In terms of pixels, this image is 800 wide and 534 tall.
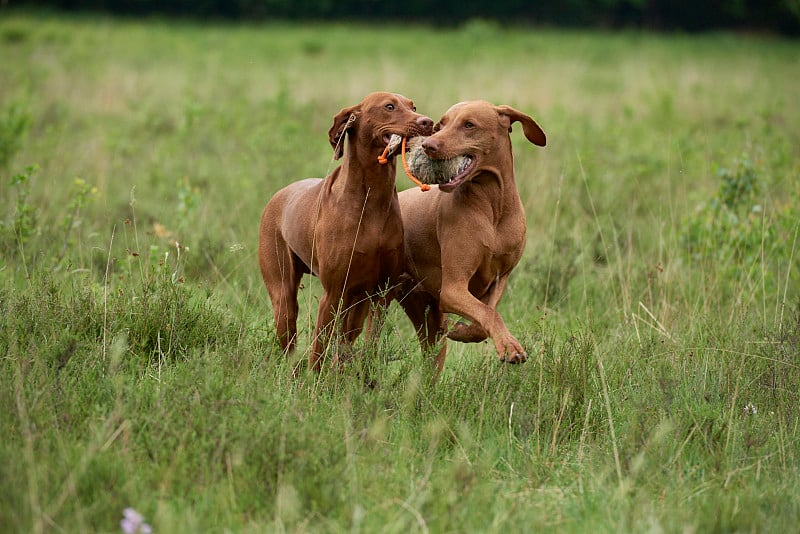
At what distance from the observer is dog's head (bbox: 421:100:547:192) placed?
462 cm

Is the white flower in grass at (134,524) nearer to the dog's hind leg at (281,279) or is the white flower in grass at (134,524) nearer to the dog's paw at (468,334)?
the dog's paw at (468,334)

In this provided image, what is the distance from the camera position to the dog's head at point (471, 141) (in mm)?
4625

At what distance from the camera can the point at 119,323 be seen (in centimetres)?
501

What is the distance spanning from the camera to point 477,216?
191 inches

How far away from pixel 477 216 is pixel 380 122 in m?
0.72

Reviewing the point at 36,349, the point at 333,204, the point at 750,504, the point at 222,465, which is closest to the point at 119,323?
the point at 36,349

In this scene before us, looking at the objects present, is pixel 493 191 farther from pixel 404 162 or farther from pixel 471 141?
pixel 404 162

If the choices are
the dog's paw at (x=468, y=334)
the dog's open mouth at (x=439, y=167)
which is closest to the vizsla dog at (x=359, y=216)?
the dog's open mouth at (x=439, y=167)

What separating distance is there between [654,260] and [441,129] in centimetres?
307

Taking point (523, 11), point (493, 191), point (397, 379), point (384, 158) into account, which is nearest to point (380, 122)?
point (384, 158)

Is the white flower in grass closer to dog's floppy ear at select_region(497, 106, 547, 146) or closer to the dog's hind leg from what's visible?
the dog's hind leg

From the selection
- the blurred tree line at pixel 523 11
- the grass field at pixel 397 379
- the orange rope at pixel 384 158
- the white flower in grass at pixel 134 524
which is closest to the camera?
the white flower in grass at pixel 134 524

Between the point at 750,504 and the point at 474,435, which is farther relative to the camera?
the point at 474,435

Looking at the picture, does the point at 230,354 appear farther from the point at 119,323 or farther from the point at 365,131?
the point at 365,131
